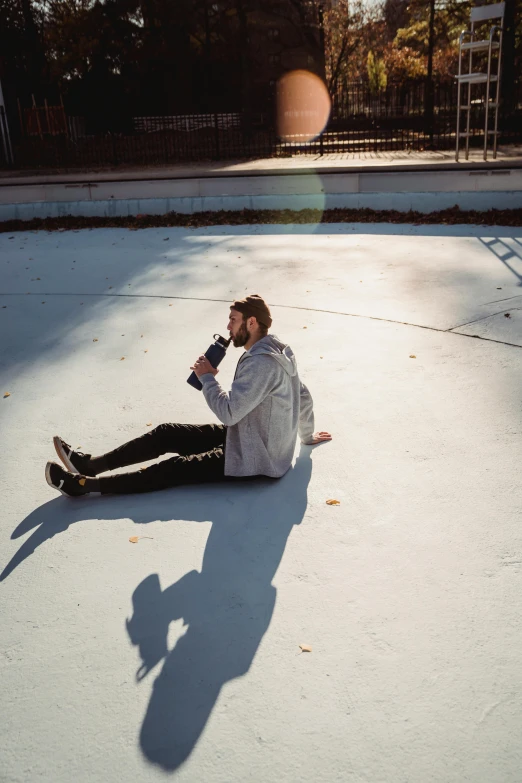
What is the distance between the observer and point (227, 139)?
23.1m

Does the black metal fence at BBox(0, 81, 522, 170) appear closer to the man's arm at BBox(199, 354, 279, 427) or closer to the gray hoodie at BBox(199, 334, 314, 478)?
the gray hoodie at BBox(199, 334, 314, 478)

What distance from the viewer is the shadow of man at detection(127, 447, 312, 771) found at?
235cm

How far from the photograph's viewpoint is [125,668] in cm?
259

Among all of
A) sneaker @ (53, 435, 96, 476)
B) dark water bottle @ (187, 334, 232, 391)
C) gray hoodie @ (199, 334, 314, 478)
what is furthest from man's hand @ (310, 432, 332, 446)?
sneaker @ (53, 435, 96, 476)

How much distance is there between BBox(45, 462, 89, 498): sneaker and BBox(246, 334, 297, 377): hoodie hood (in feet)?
3.69

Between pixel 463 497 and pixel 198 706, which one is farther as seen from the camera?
pixel 463 497

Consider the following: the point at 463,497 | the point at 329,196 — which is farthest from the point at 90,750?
the point at 329,196

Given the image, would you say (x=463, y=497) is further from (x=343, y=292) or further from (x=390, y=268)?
(x=390, y=268)

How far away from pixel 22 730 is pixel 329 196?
11.5m

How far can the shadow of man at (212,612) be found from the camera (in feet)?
7.71

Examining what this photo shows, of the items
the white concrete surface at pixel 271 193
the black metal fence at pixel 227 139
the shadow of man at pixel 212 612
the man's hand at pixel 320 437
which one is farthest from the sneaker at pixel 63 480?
the black metal fence at pixel 227 139

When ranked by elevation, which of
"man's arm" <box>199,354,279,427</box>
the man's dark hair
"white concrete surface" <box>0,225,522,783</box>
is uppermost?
the man's dark hair

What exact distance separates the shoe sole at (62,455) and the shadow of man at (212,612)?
0.66m

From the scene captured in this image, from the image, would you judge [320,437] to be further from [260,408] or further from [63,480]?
[63,480]
